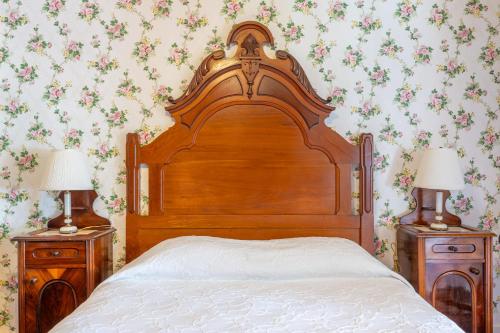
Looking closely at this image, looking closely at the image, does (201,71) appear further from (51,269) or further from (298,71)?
(51,269)

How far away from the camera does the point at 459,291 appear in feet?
7.06

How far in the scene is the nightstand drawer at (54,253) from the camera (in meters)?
2.11

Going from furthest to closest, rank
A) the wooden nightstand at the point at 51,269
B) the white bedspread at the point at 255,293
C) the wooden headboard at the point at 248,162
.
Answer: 1. the wooden headboard at the point at 248,162
2. the wooden nightstand at the point at 51,269
3. the white bedspread at the point at 255,293

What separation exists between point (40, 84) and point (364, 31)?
6.67 ft

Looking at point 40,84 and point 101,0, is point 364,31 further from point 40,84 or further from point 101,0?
point 40,84

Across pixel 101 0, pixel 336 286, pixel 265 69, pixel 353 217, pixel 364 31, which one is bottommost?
pixel 336 286

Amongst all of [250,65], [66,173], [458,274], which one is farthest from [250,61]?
[458,274]

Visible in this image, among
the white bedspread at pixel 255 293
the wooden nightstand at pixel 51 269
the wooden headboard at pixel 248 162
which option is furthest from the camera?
the wooden headboard at pixel 248 162

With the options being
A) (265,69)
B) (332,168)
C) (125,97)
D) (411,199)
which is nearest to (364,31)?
(265,69)

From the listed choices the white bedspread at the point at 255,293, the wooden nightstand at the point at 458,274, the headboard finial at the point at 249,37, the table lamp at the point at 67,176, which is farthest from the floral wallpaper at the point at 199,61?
the white bedspread at the point at 255,293

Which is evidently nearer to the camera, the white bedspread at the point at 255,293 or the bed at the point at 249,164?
the white bedspread at the point at 255,293

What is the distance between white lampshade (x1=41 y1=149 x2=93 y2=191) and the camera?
2.16 metres

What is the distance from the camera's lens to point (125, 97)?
246cm

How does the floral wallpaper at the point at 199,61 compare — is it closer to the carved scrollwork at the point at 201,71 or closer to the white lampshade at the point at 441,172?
the carved scrollwork at the point at 201,71
